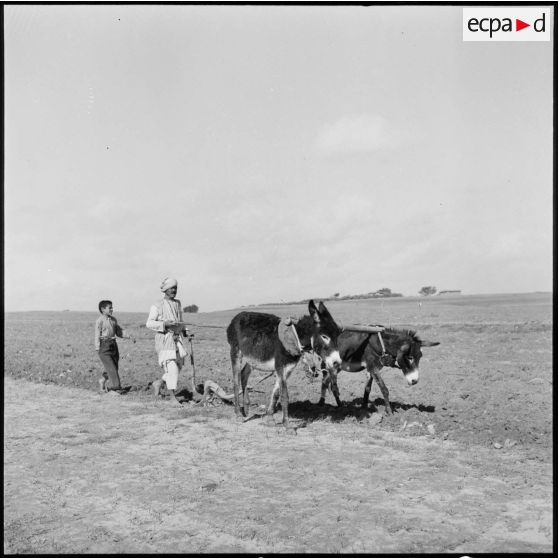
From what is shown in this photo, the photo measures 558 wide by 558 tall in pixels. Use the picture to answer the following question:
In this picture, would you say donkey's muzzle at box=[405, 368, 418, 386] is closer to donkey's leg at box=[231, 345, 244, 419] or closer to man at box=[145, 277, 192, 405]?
donkey's leg at box=[231, 345, 244, 419]

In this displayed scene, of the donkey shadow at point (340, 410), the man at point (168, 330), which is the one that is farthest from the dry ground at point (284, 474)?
the man at point (168, 330)

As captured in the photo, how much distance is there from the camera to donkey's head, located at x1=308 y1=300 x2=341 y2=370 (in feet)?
27.2

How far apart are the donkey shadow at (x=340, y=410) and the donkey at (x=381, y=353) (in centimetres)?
18

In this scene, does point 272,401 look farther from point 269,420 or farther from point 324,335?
point 324,335

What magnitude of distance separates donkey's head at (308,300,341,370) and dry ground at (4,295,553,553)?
45.7 inches

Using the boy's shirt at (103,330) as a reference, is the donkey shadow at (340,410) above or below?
below

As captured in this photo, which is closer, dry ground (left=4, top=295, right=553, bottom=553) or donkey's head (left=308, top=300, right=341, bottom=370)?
dry ground (left=4, top=295, right=553, bottom=553)

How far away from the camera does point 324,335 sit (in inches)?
330

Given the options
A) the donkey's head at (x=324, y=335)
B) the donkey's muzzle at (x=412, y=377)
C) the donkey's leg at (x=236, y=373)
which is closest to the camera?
the donkey's head at (x=324, y=335)

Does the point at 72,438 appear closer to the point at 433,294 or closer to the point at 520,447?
the point at 520,447

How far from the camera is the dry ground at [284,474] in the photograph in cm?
500

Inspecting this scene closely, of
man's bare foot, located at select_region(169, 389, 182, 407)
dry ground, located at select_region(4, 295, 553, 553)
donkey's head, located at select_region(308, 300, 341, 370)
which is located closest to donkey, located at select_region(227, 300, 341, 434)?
donkey's head, located at select_region(308, 300, 341, 370)

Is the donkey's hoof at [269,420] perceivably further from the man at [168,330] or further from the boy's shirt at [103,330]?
the boy's shirt at [103,330]

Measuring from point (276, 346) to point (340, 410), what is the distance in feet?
6.63
